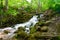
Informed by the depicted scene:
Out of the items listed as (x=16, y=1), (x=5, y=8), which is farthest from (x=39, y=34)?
(x=16, y=1)

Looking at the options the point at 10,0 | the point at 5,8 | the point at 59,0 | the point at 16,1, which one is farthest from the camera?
the point at 16,1

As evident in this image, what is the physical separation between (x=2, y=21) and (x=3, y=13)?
1677 mm

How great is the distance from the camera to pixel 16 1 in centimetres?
2614

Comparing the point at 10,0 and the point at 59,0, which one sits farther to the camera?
the point at 10,0

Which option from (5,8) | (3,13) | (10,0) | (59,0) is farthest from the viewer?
(10,0)

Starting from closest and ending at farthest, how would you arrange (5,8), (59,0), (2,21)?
(59,0)
(2,21)
(5,8)

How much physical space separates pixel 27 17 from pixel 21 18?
0.89 metres

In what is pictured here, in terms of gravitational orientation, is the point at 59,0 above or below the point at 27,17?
above

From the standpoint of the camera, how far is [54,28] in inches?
400

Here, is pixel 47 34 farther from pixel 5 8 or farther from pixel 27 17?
pixel 5 8

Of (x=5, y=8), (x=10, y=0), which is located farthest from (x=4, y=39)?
(x=10, y=0)

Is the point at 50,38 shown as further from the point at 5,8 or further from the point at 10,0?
the point at 10,0

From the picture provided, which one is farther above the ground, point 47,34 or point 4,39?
point 47,34

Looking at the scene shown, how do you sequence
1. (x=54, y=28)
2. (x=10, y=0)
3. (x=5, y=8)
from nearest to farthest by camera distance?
(x=54, y=28) < (x=5, y=8) < (x=10, y=0)
